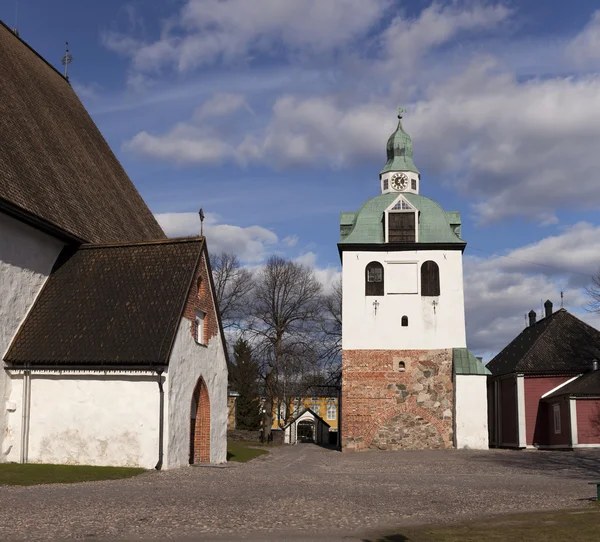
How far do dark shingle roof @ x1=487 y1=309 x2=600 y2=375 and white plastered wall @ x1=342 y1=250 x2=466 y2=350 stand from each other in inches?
237

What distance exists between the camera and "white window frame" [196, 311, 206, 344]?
23033mm

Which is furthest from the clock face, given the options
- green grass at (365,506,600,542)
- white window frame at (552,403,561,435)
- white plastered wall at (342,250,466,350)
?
green grass at (365,506,600,542)

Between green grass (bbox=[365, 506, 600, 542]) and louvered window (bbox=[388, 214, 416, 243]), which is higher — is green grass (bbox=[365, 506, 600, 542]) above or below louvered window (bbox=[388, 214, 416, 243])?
below

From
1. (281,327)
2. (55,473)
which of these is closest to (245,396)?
(281,327)

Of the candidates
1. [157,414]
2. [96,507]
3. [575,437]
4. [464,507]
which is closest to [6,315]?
[157,414]

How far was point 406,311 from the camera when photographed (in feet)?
123

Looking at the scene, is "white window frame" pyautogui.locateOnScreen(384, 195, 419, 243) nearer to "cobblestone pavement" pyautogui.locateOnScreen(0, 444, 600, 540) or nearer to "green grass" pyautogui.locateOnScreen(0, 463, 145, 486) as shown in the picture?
"cobblestone pavement" pyautogui.locateOnScreen(0, 444, 600, 540)

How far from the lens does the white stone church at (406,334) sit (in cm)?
3591

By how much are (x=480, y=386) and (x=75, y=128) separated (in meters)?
22.2

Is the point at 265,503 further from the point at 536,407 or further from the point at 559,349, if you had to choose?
the point at 559,349

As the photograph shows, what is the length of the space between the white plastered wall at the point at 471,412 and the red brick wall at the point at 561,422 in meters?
4.53

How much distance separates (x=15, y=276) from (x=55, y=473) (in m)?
6.67

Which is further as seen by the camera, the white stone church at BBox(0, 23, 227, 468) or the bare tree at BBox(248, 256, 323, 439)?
the bare tree at BBox(248, 256, 323, 439)

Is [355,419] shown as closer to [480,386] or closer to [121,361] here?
[480,386]
